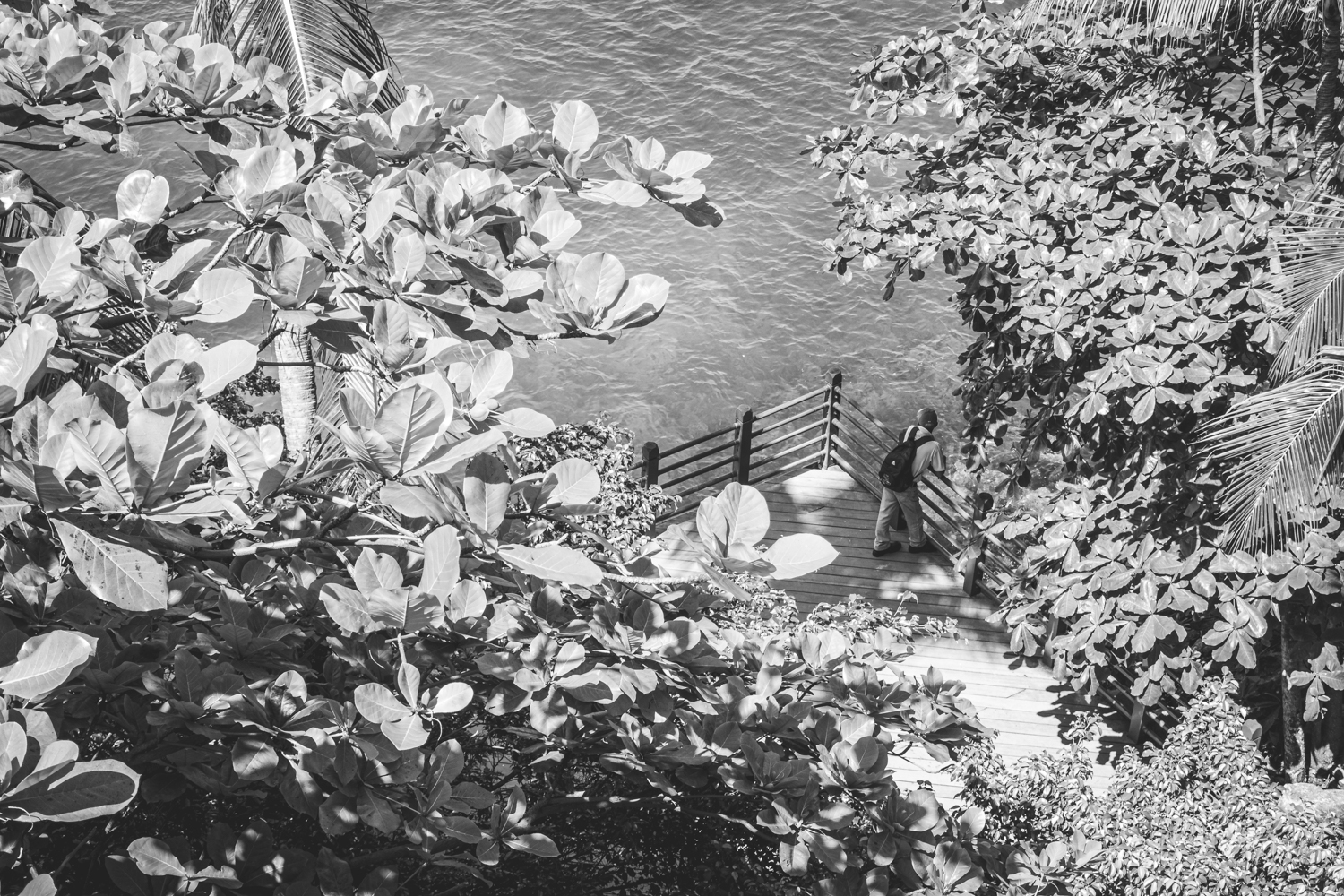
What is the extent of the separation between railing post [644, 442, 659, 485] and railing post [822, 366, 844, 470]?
1951 millimetres

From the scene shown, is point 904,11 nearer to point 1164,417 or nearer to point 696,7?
point 696,7

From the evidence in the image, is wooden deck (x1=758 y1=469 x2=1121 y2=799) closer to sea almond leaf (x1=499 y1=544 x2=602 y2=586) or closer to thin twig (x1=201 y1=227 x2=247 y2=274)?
sea almond leaf (x1=499 y1=544 x2=602 y2=586)

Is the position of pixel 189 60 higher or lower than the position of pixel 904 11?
higher

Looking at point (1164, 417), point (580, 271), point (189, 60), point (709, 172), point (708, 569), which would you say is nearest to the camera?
point (708, 569)

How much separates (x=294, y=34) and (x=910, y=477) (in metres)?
6.06

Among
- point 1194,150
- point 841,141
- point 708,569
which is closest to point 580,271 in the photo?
point 708,569

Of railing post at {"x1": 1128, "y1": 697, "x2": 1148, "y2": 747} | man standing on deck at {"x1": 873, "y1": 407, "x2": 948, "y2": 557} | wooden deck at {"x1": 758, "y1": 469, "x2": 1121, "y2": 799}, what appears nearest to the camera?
railing post at {"x1": 1128, "y1": 697, "x2": 1148, "y2": 747}

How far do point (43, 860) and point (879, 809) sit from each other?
2.28 meters

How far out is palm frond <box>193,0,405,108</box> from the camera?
7.72m

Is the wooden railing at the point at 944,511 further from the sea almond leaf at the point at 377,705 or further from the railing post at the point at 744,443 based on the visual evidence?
the sea almond leaf at the point at 377,705

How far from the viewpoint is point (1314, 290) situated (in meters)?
5.30

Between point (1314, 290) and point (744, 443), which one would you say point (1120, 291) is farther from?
point (744, 443)

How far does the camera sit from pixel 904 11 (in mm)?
23484

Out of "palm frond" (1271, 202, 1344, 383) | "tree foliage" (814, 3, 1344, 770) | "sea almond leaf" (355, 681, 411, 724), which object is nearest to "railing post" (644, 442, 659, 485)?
"tree foliage" (814, 3, 1344, 770)
